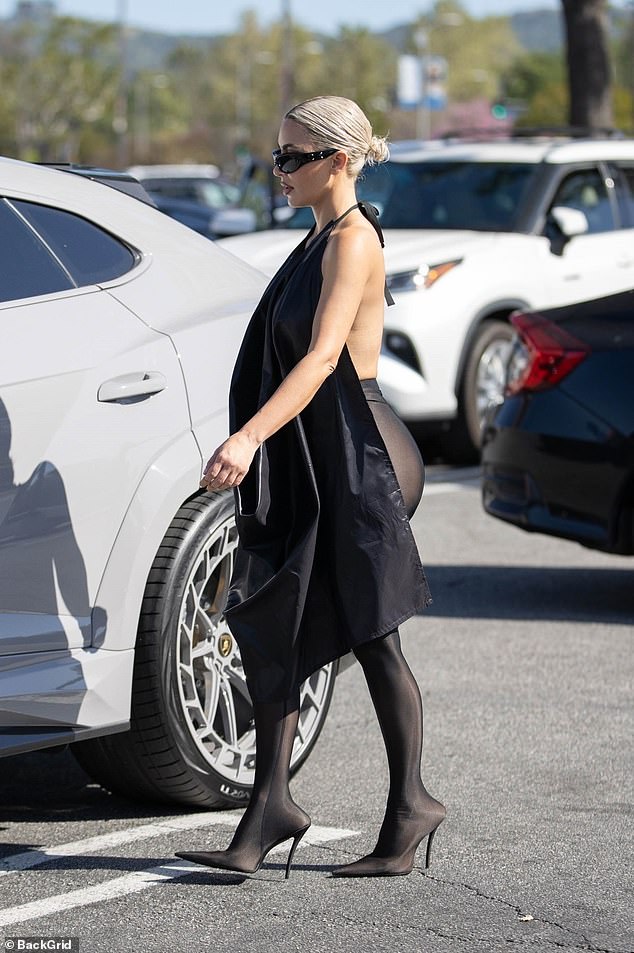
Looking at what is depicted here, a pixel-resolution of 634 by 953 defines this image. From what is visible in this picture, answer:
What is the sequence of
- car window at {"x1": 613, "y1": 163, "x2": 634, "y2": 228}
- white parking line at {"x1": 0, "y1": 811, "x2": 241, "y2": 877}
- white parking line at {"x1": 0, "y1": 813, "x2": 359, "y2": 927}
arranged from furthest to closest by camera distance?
car window at {"x1": 613, "y1": 163, "x2": 634, "y2": 228} < white parking line at {"x1": 0, "y1": 811, "x2": 241, "y2": 877} < white parking line at {"x1": 0, "y1": 813, "x2": 359, "y2": 927}

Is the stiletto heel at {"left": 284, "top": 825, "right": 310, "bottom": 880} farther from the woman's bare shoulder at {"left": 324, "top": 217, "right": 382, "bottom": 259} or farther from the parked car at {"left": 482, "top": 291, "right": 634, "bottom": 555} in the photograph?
the parked car at {"left": 482, "top": 291, "right": 634, "bottom": 555}

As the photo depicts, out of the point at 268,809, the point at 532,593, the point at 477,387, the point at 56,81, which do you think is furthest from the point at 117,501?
the point at 56,81

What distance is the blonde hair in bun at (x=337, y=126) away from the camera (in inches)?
148

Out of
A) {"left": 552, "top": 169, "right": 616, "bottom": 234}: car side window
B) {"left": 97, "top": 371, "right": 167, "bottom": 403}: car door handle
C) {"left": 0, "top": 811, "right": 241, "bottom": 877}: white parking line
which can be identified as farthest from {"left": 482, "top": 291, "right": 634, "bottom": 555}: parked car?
{"left": 552, "top": 169, "right": 616, "bottom": 234}: car side window

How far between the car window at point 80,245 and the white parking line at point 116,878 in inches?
55.3

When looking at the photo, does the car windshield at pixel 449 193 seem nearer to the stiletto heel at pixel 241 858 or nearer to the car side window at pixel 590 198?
the car side window at pixel 590 198

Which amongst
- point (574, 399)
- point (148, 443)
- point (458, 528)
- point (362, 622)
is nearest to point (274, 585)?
point (362, 622)

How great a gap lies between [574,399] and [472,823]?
2554 millimetres

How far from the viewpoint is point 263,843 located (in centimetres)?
386

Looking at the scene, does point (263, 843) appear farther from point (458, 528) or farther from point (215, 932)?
point (458, 528)

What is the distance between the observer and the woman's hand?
355 cm

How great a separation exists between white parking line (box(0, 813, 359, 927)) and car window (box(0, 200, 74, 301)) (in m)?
1.37

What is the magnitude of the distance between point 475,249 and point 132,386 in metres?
6.74

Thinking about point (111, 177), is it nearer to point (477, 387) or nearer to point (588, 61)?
point (477, 387)
